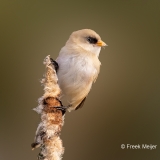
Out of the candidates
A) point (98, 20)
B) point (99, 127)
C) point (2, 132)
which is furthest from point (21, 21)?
point (99, 127)

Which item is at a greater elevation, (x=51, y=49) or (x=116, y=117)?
(x=51, y=49)

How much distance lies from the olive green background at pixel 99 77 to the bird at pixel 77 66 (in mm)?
394

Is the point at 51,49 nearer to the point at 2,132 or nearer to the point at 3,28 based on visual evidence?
the point at 3,28

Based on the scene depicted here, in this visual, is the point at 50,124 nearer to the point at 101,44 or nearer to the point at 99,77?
the point at 101,44

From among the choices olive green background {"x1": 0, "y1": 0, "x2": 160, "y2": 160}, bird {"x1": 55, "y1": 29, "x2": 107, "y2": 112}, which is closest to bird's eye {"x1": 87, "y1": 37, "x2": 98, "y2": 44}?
bird {"x1": 55, "y1": 29, "x2": 107, "y2": 112}

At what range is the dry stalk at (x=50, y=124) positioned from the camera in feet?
2.65

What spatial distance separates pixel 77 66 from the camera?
1.20m

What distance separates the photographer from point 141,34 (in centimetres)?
174

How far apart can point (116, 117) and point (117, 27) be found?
572 mm

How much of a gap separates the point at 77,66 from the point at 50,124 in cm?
42

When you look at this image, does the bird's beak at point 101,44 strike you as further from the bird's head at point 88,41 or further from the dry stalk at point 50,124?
the dry stalk at point 50,124

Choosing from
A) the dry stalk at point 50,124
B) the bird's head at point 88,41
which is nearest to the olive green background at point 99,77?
the bird's head at point 88,41

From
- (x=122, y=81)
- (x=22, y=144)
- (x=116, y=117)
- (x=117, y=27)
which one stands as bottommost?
(x=22, y=144)

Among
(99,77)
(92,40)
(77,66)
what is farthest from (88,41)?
(99,77)
